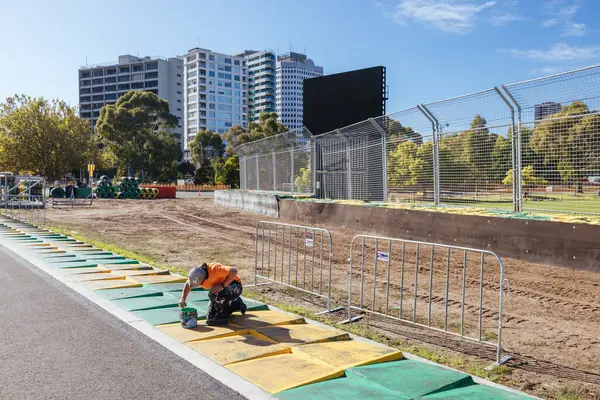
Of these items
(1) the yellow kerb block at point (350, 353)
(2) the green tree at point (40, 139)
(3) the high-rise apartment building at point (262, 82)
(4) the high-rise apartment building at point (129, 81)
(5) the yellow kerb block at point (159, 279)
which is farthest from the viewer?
(3) the high-rise apartment building at point (262, 82)

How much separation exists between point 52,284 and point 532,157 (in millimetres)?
9702

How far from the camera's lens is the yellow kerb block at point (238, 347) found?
5.10 metres

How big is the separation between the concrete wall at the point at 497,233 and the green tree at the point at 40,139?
144 feet

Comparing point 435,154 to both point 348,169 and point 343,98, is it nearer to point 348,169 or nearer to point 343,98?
point 348,169

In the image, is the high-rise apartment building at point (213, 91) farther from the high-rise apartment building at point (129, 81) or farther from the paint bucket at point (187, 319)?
the paint bucket at point (187, 319)

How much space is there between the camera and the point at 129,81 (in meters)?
136

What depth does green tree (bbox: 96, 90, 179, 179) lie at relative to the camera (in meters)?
70.9

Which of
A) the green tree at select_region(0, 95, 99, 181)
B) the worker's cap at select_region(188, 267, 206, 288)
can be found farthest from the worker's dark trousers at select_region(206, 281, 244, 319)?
the green tree at select_region(0, 95, 99, 181)

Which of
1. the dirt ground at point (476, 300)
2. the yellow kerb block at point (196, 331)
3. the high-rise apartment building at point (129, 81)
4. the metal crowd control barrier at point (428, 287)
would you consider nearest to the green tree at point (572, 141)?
the dirt ground at point (476, 300)

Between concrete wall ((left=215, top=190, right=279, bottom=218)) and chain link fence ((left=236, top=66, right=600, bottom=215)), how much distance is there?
361 centimetres

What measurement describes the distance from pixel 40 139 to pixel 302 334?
51.9 meters

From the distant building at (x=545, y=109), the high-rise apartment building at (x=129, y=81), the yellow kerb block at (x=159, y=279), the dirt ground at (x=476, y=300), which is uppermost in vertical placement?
the high-rise apartment building at (x=129, y=81)

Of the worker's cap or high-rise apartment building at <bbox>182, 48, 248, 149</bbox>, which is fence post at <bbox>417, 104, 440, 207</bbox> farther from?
high-rise apartment building at <bbox>182, 48, 248, 149</bbox>

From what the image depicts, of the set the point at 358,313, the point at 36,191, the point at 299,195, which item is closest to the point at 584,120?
the point at 358,313
